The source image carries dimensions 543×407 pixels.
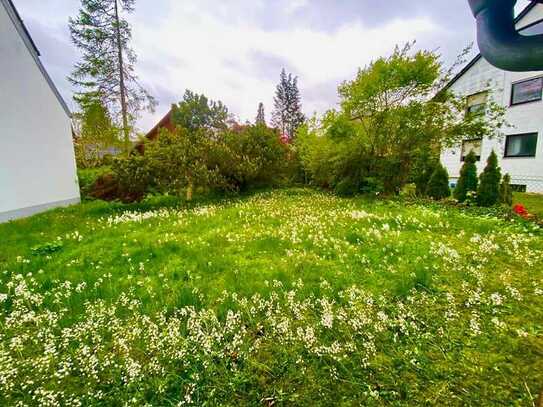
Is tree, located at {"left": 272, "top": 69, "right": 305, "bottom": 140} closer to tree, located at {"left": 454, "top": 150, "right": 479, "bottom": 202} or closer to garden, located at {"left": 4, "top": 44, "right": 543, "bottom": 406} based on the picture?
tree, located at {"left": 454, "top": 150, "right": 479, "bottom": 202}

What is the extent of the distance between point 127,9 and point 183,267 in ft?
60.3

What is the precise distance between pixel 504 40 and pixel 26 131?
35.4ft

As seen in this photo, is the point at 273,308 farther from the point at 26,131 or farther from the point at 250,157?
the point at 26,131

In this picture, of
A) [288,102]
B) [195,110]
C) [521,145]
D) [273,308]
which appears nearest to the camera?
[273,308]

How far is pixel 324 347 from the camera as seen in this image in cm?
195

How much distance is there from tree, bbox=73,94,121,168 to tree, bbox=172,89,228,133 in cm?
786

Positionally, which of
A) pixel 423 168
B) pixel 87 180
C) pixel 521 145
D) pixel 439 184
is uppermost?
pixel 521 145

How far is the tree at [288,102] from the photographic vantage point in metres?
37.8

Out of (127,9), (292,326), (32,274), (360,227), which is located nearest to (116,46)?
(127,9)

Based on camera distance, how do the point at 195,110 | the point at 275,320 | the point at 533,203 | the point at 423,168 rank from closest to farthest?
the point at 275,320, the point at 533,203, the point at 423,168, the point at 195,110

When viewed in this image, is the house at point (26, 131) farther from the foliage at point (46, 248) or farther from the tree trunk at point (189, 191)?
the tree trunk at point (189, 191)

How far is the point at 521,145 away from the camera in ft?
41.2

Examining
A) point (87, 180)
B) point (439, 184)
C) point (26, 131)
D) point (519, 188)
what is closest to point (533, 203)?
point (439, 184)

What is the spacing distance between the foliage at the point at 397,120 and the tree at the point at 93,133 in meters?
12.2
